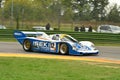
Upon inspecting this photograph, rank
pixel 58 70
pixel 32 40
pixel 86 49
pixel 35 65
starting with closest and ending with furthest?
pixel 58 70 → pixel 35 65 → pixel 86 49 → pixel 32 40

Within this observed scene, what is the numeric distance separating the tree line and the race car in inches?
857

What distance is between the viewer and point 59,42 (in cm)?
1792

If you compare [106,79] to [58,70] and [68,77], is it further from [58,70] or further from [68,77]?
[58,70]

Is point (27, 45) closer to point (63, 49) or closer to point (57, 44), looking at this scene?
point (57, 44)

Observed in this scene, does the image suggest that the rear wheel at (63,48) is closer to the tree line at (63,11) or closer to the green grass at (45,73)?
the green grass at (45,73)

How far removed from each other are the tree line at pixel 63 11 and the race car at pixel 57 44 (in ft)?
71.4

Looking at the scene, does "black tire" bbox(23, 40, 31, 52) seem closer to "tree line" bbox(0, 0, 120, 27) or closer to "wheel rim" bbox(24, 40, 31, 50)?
"wheel rim" bbox(24, 40, 31, 50)

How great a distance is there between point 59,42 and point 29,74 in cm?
804

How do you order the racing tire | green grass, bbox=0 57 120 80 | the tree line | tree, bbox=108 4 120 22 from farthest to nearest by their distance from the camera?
tree, bbox=108 4 120 22
the tree line
the racing tire
green grass, bbox=0 57 120 80

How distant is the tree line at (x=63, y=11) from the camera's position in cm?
4816

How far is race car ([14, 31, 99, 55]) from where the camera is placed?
17516mm

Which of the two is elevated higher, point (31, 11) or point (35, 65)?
point (31, 11)

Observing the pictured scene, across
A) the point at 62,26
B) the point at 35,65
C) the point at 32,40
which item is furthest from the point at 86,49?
the point at 62,26

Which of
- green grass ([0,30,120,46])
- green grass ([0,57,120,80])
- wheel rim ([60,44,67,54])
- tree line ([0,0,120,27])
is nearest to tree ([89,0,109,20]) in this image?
tree line ([0,0,120,27])
